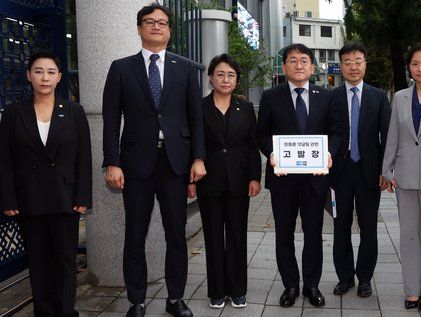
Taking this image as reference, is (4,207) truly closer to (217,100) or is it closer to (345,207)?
(217,100)

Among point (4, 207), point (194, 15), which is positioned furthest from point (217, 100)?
point (194, 15)

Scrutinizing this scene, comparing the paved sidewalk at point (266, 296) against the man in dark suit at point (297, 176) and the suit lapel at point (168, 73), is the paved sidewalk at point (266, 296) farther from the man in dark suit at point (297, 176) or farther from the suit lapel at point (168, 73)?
the suit lapel at point (168, 73)

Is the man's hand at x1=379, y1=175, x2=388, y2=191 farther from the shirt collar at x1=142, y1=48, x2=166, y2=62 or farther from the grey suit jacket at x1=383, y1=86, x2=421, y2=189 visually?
the shirt collar at x1=142, y1=48, x2=166, y2=62

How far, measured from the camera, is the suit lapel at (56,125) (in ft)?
12.6

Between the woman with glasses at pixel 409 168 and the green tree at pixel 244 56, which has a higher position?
the green tree at pixel 244 56

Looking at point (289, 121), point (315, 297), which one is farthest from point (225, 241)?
point (289, 121)

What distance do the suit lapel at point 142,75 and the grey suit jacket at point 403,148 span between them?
190 centimetres

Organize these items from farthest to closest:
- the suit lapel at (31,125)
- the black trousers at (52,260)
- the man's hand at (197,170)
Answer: the man's hand at (197,170) < the black trousers at (52,260) < the suit lapel at (31,125)

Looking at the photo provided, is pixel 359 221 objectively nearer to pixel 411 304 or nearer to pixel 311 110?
pixel 411 304

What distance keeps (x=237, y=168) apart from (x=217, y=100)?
1.91ft

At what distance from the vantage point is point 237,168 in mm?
4383

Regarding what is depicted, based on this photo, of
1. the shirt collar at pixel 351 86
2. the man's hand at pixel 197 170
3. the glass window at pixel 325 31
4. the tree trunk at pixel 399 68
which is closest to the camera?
the man's hand at pixel 197 170

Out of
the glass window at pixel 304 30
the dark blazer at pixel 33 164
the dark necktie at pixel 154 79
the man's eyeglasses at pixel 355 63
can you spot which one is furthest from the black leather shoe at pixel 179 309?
the glass window at pixel 304 30

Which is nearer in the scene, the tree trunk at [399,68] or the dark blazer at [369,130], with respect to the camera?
the dark blazer at [369,130]
